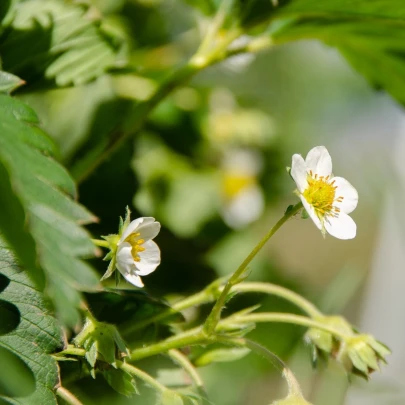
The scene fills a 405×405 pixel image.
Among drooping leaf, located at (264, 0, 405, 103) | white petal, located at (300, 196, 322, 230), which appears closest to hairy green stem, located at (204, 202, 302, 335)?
white petal, located at (300, 196, 322, 230)

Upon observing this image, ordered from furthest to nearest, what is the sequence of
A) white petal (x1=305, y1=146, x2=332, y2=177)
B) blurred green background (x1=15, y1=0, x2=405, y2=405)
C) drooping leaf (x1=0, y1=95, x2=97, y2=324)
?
blurred green background (x1=15, y1=0, x2=405, y2=405), white petal (x1=305, y1=146, x2=332, y2=177), drooping leaf (x1=0, y1=95, x2=97, y2=324)

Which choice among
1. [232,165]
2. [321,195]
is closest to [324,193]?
[321,195]

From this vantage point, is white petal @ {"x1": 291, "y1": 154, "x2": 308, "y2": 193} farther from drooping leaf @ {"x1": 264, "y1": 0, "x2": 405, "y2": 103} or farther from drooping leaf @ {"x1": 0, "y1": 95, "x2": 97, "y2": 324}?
drooping leaf @ {"x1": 264, "y1": 0, "x2": 405, "y2": 103}

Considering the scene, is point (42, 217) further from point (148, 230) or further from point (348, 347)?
point (348, 347)

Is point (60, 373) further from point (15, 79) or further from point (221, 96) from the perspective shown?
point (221, 96)

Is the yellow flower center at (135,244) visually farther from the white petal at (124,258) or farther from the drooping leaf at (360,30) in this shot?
the drooping leaf at (360,30)

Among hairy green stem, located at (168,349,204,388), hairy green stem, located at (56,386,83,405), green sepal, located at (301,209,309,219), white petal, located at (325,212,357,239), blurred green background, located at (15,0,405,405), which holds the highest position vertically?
green sepal, located at (301,209,309,219)

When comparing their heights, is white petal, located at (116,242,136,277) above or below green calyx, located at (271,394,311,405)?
above
